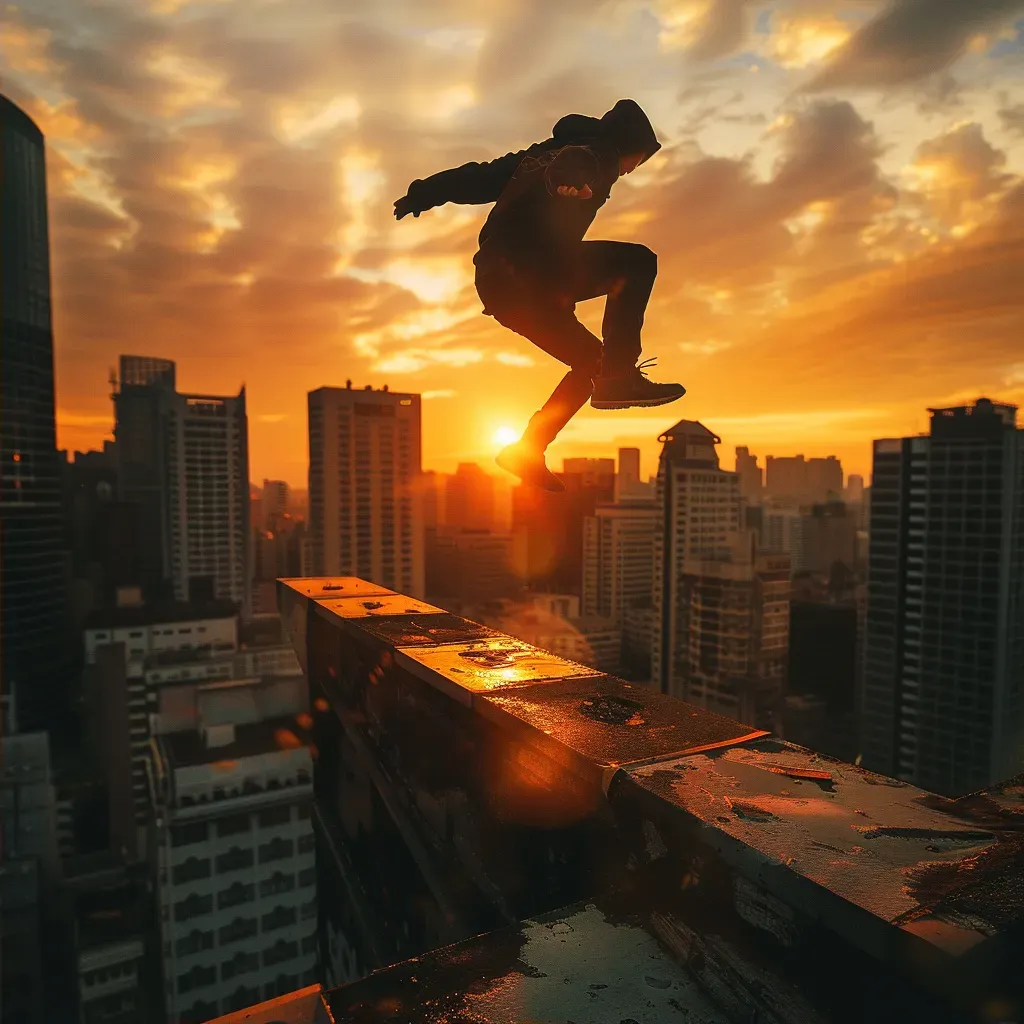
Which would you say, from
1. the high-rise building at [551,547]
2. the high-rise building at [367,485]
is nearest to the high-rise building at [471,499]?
the high-rise building at [551,547]

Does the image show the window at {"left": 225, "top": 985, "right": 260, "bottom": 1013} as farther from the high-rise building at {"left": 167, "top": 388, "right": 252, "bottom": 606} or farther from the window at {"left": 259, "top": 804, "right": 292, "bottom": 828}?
the high-rise building at {"left": 167, "top": 388, "right": 252, "bottom": 606}

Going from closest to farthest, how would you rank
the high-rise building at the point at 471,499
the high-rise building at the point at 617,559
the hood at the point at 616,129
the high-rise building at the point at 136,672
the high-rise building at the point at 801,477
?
the hood at the point at 616,129
the high-rise building at the point at 136,672
the high-rise building at the point at 617,559
the high-rise building at the point at 471,499
the high-rise building at the point at 801,477

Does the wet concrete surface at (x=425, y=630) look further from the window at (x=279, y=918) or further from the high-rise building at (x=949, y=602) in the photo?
the high-rise building at (x=949, y=602)

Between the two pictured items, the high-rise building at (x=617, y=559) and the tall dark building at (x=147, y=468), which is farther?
the tall dark building at (x=147, y=468)

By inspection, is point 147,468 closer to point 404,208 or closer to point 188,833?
point 188,833

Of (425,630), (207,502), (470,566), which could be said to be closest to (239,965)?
(425,630)

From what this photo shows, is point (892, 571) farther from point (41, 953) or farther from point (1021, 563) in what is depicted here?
point (41, 953)

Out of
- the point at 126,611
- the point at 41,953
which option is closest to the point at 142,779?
the point at 41,953

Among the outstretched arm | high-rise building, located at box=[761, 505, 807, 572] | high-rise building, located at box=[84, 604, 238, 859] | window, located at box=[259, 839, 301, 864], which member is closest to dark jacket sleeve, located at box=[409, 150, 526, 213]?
the outstretched arm
